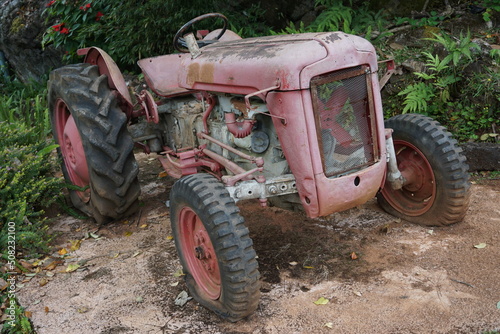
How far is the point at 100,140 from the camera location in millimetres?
3980

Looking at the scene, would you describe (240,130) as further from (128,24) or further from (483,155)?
(128,24)

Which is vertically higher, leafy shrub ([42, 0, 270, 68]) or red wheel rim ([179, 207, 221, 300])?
leafy shrub ([42, 0, 270, 68])

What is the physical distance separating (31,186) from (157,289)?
1.74 m

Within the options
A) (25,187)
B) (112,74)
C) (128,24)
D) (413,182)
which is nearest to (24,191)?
(25,187)

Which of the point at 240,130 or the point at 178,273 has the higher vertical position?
the point at 240,130

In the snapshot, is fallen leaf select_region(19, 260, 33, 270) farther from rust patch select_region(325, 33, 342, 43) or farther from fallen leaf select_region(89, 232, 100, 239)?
rust patch select_region(325, 33, 342, 43)

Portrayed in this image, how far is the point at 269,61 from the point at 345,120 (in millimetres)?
612

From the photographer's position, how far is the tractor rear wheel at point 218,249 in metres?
2.84

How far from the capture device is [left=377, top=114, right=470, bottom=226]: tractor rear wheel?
3.64 meters

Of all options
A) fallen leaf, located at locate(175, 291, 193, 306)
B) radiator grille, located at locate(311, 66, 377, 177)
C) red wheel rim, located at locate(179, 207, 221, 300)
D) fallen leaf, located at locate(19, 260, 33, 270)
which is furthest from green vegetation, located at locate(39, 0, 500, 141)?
fallen leaf, located at locate(19, 260, 33, 270)

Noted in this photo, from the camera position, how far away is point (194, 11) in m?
6.84

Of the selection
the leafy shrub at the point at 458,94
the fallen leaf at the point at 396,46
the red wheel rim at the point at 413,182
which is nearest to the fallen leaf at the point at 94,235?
the red wheel rim at the point at 413,182

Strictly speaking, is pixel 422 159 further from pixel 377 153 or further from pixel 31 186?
pixel 31 186

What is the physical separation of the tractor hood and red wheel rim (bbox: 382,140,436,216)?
3.67 ft
